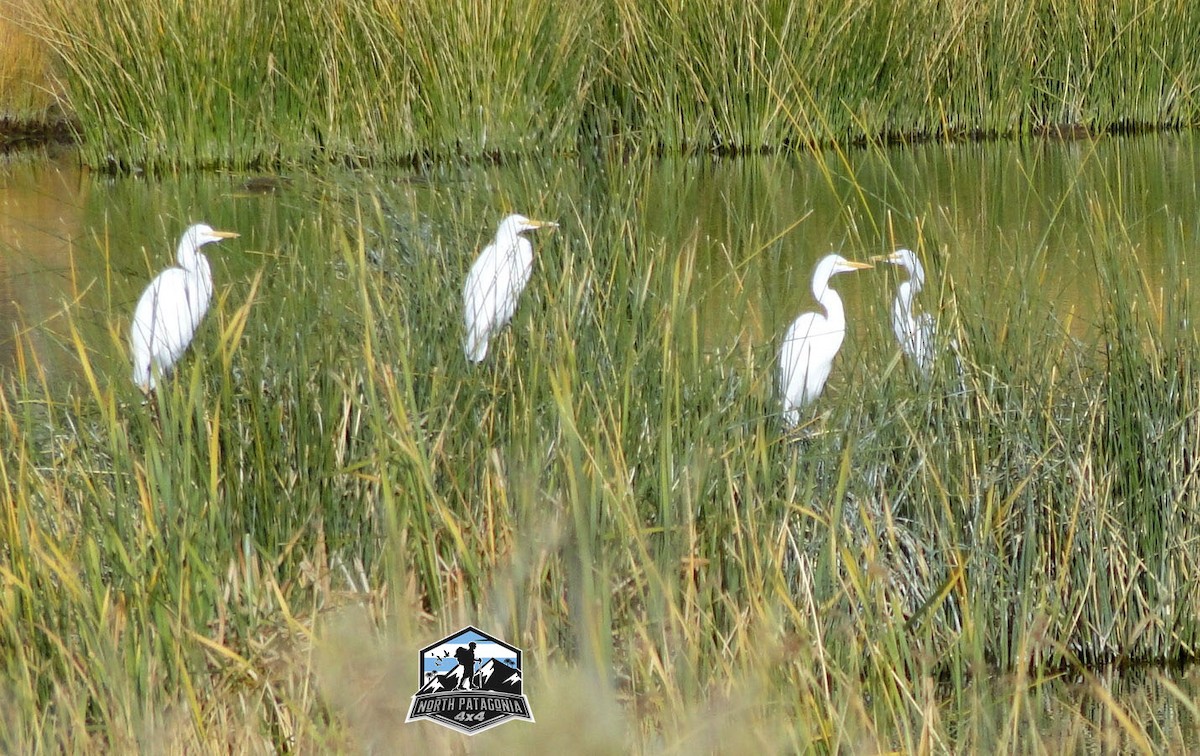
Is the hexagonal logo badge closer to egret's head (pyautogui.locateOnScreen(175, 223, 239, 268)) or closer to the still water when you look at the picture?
the still water

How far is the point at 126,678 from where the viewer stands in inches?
48.7

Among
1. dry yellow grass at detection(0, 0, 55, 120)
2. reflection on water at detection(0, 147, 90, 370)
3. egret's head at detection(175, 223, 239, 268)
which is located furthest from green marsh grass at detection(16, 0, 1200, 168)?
egret's head at detection(175, 223, 239, 268)

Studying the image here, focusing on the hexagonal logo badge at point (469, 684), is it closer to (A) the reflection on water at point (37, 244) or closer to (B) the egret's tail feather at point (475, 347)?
(B) the egret's tail feather at point (475, 347)

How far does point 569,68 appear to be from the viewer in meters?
6.48

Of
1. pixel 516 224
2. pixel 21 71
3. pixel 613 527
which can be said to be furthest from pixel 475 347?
pixel 21 71

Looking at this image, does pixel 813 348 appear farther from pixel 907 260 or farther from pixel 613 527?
pixel 613 527

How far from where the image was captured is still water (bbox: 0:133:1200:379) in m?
2.12

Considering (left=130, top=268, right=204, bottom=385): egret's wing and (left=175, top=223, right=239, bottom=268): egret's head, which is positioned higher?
(left=175, top=223, right=239, bottom=268): egret's head

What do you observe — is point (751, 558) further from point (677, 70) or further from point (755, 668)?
point (677, 70)

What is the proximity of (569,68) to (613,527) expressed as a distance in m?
5.34

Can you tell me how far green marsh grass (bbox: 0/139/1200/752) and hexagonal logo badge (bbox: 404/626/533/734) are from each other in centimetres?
3

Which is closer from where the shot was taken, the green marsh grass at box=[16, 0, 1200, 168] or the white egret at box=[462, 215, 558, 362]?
the white egret at box=[462, 215, 558, 362]

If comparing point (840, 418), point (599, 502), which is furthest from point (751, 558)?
point (840, 418)

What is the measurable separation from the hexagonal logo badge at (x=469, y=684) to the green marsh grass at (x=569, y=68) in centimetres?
508
